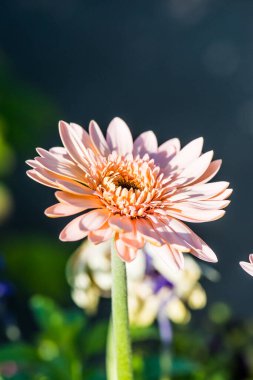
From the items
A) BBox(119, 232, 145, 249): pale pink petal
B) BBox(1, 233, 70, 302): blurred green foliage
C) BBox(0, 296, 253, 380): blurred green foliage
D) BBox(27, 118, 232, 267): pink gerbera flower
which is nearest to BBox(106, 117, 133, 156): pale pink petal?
BBox(27, 118, 232, 267): pink gerbera flower

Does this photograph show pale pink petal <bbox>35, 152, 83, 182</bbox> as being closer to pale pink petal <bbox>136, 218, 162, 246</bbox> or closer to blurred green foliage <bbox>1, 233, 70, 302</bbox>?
pale pink petal <bbox>136, 218, 162, 246</bbox>

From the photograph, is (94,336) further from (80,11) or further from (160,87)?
(80,11)

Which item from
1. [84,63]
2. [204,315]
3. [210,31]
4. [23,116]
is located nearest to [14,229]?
[23,116]

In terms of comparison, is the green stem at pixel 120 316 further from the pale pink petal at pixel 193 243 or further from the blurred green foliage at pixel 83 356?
the blurred green foliage at pixel 83 356

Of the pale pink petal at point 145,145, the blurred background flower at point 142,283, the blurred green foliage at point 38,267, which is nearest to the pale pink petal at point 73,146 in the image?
the pale pink petal at point 145,145

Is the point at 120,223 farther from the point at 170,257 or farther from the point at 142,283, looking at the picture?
the point at 142,283

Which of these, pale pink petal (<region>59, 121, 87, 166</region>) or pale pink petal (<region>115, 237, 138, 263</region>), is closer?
pale pink petal (<region>115, 237, 138, 263</region>)

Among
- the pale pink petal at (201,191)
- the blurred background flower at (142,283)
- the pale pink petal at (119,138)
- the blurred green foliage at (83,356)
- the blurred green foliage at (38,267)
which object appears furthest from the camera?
the blurred green foliage at (38,267)
